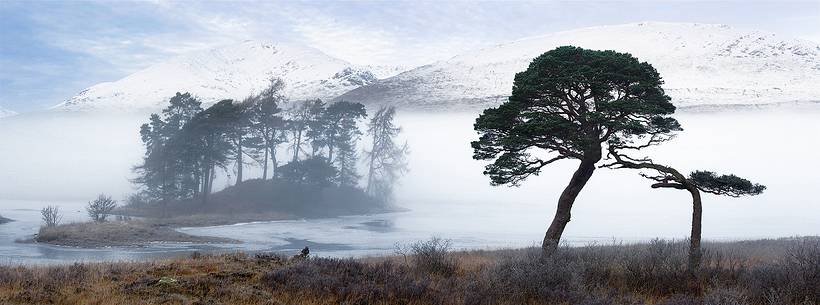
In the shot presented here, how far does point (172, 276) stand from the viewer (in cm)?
1355

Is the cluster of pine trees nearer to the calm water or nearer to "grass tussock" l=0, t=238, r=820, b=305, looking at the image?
the calm water

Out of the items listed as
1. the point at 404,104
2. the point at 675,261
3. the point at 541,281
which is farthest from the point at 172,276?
the point at 404,104

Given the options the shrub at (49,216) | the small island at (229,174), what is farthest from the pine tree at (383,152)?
the shrub at (49,216)

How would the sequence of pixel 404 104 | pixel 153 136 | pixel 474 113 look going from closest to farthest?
pixel 153 136, pixel 474 113, pixel 404 104

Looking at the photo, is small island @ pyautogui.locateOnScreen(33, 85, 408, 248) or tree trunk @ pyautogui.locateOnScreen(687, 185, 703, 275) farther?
small island @ pyautogui.locateOnScreen(33, 85, 408, 248)

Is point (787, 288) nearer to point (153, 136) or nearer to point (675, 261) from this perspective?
point (675, 261)

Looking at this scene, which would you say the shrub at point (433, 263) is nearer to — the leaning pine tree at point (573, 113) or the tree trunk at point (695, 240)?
the leaning pine tree at point (573, 113)

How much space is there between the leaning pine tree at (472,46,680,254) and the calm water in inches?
677

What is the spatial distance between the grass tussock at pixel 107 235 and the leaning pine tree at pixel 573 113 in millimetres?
27605

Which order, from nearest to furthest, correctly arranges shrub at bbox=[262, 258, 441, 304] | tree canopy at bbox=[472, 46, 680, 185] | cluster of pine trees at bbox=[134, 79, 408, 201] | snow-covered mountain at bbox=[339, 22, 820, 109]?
1. shrub at bbox=[262, 258, 441, 304]
2. tree canopy at bbox=[472, 46, 680, 185]
3. cluster of pine trees at bbox=[134, 79, 408, 201]
4. snow-covered mountain at bbox=[339, 22, 820, 109]

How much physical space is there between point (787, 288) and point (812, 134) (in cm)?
14427

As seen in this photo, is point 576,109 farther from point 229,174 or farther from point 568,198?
point 229,174

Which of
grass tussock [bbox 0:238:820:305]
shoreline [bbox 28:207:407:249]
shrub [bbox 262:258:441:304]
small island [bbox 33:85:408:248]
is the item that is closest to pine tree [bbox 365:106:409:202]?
small island [bbox 33:85:408:248]

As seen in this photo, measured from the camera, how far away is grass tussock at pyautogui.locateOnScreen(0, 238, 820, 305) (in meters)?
11.7
